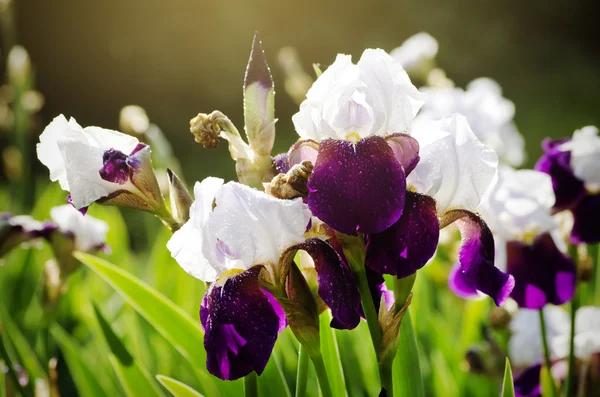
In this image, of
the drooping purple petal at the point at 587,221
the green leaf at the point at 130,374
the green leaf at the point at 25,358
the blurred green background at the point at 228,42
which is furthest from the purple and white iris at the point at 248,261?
the blurred green background at the point at 228,42

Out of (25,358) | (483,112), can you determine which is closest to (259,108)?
(25,358)

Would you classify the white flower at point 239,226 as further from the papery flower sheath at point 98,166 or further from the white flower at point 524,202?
the white flower at point 524,202

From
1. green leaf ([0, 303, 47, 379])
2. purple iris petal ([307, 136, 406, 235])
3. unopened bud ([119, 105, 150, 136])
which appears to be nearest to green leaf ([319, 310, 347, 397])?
purple iris petal ([307, 136, 406, 235])

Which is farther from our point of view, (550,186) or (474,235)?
(550,186)

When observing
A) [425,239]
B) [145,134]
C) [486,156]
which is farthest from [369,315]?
[145,134]

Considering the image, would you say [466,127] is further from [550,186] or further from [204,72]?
[204,72]

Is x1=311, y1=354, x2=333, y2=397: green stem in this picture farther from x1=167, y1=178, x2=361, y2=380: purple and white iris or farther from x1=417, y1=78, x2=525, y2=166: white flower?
x1=417, y1=78, x2=525, y2=166: white flower
